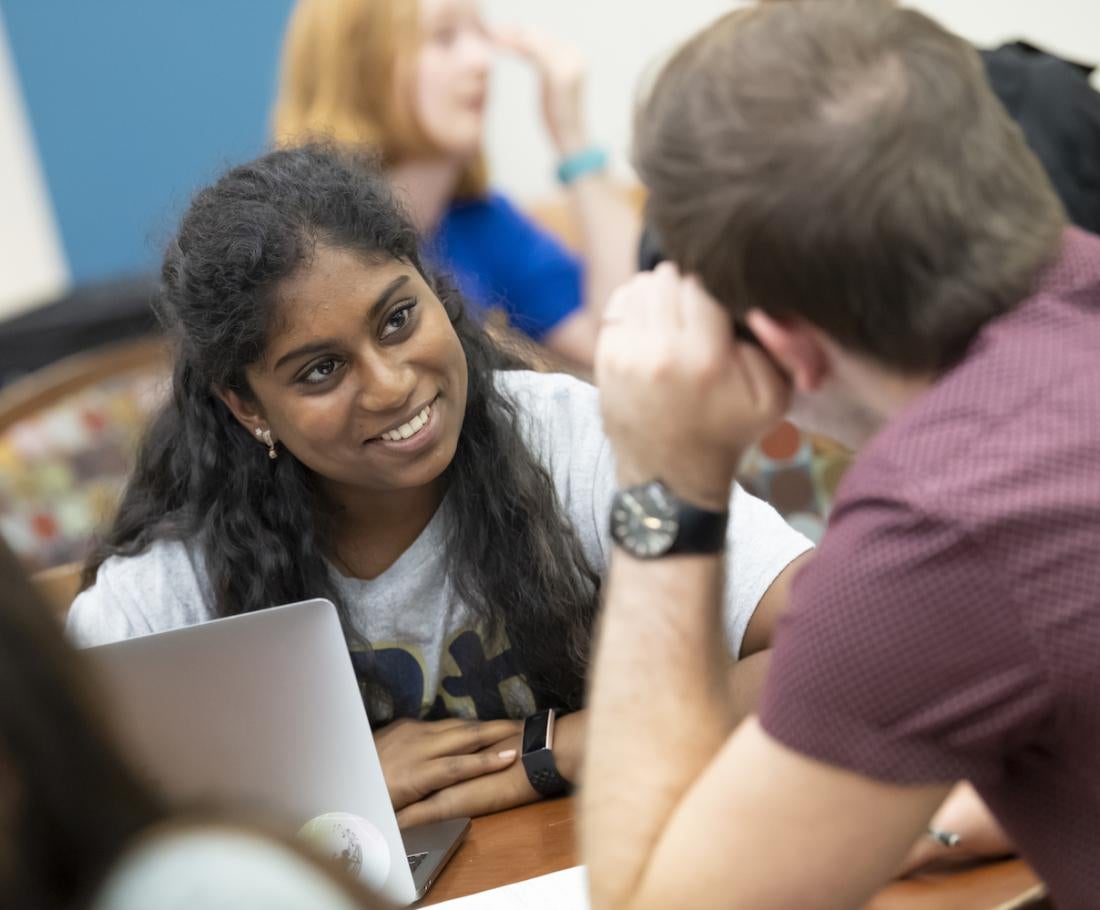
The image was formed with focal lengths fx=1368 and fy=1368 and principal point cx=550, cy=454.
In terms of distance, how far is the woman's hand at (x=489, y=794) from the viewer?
51.1 inches

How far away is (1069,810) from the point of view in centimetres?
83

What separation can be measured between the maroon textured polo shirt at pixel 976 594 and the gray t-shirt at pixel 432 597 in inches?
23.8

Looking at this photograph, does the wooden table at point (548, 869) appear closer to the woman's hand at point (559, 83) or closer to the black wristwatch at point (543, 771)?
the black wristwatch at point (543, 771)

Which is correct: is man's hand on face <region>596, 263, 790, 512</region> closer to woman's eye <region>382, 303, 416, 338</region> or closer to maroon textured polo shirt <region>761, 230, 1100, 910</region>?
maroon textured polo shirt <region>761, 230, 1100, 910</region>

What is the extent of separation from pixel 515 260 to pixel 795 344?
5.51 ft

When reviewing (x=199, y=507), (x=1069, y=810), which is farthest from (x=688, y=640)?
(x=199, y=507)

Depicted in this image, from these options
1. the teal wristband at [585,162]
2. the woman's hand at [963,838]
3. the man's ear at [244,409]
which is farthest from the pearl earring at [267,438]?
the teal wristband at [585,162]

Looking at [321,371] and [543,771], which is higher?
[321,371]

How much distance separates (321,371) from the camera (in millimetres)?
1385

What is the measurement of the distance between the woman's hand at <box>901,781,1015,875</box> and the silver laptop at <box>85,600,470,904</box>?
1.36 feet

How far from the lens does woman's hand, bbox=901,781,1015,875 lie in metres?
1.02

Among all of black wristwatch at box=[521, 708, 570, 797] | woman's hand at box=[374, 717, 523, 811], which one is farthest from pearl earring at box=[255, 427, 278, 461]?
black wristwatch at box=[521, 708, 570, 797]

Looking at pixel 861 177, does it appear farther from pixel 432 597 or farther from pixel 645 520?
pixel 432 597

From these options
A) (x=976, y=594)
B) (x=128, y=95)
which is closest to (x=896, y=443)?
(x=976, y=594)
